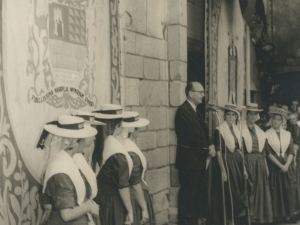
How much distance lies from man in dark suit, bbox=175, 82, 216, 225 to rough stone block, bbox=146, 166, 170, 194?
169 millimetres

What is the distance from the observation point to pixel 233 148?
7.23m

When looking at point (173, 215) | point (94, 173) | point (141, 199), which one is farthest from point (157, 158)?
point (94, 173)

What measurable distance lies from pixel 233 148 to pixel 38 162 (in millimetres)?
3820

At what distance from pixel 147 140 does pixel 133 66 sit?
93 centimetres

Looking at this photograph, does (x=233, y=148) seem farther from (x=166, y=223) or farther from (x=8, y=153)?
(x=8, y=153)

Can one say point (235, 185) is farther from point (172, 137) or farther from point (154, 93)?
point (154, 93)

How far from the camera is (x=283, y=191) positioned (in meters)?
7.61

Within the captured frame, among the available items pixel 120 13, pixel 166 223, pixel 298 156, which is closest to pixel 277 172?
pixel 298 156

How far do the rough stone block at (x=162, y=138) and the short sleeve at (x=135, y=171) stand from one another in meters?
1.95

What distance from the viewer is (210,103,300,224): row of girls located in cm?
703

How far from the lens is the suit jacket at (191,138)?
6.62 meters

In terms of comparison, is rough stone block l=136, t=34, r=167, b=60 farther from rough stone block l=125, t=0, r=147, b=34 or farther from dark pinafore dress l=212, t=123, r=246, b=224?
dark pinafore dress l=212, t=123, r=246, b=224

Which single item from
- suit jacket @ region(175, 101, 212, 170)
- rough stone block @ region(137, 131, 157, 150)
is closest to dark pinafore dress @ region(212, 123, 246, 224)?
suit jacket @ region(175, 101, 212, 170)

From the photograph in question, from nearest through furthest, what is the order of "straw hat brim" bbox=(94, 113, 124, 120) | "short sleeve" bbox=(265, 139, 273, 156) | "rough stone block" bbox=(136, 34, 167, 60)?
"straw hat brim" bbox=(94, 113, 124, 120) < "rough stone block" bbox=(136, 34, 167, 60) < "short sleeve" bbox=(265, 139, 273, 156)
